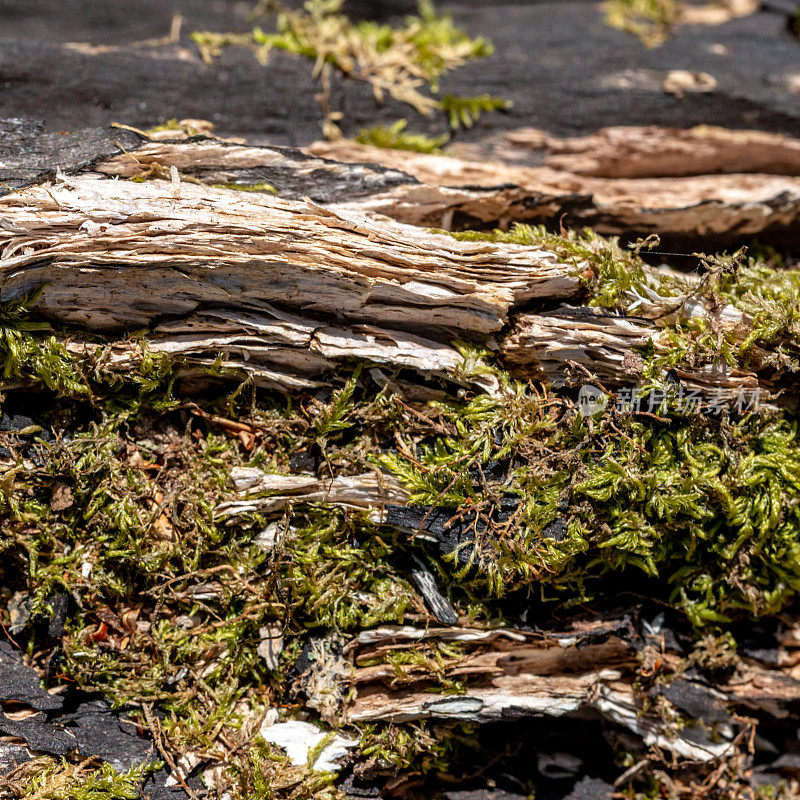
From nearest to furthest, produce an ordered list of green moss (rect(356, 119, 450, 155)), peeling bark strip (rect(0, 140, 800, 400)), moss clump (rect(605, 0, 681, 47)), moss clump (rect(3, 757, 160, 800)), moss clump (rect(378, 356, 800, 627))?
1. moss clump (rect(3, 757, 160, 800))
2. peeling bark strip (rect(0, 140, 800, 400))
3. moss clump (rect(378, 356, 800, 627))
4. green moss (rect(356, 119, 450, 155))
5. moss clump (rect(605, 0, 681, 47))

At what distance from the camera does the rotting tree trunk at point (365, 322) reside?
2.84 meters

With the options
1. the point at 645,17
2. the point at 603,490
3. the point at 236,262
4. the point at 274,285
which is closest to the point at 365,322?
the point at 274,285

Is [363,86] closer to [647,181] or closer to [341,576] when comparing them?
[647,181]

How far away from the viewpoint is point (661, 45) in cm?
468

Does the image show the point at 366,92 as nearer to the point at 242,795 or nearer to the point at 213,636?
the point at 213,636

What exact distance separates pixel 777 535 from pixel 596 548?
957mm

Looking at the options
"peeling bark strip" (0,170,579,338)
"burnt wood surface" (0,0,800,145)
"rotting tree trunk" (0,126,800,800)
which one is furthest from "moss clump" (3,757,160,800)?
"burnt wood surface" (0,0,800,145)

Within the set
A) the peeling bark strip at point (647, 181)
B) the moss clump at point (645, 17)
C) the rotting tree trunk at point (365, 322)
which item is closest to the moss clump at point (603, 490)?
the rotting tree trunk at point (365, 322)

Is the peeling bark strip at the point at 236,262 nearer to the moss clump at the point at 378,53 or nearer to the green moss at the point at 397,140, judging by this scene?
the green moss at the point at 397,140

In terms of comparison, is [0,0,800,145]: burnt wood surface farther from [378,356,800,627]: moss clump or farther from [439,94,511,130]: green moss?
[378,356,800,627]: moss clump

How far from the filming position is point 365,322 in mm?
3088

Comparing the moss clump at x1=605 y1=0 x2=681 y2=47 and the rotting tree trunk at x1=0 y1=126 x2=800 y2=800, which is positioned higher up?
the moss clump at x1=605 y1=0 x2=681 y2=47

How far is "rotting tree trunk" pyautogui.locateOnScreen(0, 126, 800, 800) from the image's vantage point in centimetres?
284

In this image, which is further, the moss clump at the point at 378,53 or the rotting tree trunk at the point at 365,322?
the moss clump at the point at 378,53
